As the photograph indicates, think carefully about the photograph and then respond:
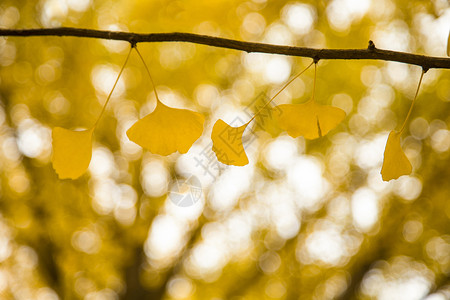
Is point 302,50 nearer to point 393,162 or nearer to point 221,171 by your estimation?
point 393,162

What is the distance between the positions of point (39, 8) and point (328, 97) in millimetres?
1112

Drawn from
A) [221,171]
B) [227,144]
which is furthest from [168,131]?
[221,171]

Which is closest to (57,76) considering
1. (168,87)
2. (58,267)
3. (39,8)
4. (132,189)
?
(39,8)

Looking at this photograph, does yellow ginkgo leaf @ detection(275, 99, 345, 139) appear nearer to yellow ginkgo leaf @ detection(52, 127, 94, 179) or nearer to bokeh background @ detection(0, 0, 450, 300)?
yellow ginkgo leaf @ detection(52, 127, 94, 179)

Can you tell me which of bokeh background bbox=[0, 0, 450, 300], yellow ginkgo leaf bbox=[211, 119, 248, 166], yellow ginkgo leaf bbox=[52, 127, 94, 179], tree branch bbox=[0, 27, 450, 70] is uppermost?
tree branch bbox=[0, 27, 450, 70]

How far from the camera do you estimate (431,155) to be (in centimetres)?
134

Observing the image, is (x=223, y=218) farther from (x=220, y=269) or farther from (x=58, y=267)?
(x=58, y=267)

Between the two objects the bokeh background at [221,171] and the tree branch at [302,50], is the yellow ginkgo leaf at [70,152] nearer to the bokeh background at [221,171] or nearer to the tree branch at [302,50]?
the tree branch at [302,50]

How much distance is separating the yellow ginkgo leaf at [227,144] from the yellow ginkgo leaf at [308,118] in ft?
0.13

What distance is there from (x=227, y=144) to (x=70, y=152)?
0.13 meters

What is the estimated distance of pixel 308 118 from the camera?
0.29 m

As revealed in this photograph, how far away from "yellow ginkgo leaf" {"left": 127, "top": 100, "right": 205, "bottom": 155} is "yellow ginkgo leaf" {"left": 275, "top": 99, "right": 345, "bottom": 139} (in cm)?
7

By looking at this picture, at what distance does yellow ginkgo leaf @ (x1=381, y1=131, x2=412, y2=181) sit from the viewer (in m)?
0.27

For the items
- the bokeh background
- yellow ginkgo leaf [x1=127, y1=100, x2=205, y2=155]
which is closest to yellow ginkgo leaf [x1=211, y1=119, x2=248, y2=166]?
yellow ginkgo leaf [x1=127, y1=100, x2=205, y2=155]
